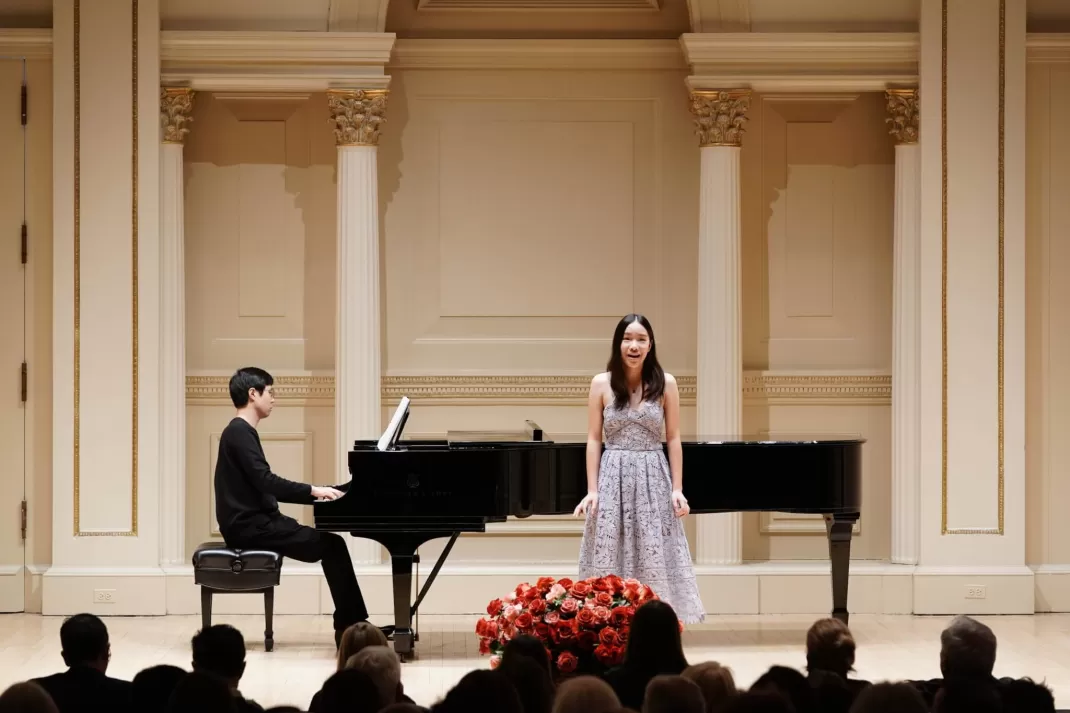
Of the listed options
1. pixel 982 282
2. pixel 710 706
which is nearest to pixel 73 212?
pixel 982 282

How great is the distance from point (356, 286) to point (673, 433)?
2379 millimetres

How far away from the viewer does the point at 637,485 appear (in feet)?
20.0

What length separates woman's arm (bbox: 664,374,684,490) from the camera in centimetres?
608

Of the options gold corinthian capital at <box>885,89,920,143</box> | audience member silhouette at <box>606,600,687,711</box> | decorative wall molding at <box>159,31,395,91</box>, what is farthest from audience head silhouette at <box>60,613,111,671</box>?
gold corinthian capital at <box>885,89,920,143</box>

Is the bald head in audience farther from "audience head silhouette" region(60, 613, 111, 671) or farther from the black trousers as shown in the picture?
the black trousers

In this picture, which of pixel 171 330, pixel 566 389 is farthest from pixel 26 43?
pixel 566 389

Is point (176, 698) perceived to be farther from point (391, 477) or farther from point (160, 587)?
point (160, 587)

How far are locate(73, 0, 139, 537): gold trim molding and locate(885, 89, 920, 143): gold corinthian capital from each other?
13.5 ft

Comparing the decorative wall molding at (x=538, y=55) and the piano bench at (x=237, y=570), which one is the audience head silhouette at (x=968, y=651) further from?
the decorative wall molding at (x=538, y=55)

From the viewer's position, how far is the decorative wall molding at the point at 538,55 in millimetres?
8203

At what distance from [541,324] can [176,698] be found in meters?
5.55

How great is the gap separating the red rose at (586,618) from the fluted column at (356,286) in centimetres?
324

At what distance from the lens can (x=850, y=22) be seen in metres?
7.88

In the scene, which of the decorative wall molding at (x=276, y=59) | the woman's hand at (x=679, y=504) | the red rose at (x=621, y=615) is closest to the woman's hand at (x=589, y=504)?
the woman's hand at (x=679, y=504)
